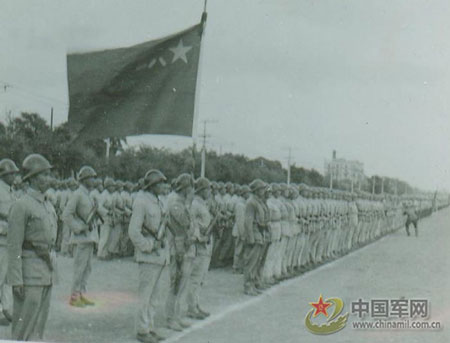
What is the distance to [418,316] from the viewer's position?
193 inches

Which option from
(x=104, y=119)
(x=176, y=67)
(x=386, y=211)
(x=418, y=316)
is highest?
(x=176, y=67)

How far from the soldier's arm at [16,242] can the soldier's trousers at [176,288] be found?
5.89ft

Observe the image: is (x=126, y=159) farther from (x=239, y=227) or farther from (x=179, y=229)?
(x=239, y=227)

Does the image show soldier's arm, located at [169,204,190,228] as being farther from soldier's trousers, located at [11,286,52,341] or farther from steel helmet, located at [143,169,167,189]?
soldier's trousers, located at [11,286,52,341]

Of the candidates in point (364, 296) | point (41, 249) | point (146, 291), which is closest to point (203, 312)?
point (146, 291)

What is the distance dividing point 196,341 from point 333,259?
377 cm

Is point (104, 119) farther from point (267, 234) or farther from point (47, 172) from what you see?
point (267, 234)

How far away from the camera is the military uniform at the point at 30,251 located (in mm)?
4465

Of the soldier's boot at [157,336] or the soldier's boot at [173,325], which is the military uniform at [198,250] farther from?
the soldier's boot at [157,336]

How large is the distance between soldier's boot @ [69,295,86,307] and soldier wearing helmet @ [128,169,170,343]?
1400 mm

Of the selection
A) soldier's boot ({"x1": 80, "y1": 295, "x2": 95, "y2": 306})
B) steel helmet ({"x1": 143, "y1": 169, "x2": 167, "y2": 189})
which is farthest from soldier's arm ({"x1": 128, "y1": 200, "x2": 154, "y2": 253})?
soldier's boot ({"x1": 80, "y1": 295, "x2": 95, "y2": 306})

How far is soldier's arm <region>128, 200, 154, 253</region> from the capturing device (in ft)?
17.3

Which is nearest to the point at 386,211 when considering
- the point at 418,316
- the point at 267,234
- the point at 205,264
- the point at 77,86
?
the point at 267,234

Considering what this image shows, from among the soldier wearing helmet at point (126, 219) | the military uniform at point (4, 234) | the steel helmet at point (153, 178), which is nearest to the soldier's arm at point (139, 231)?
the steel helmet at point (153, 178)
